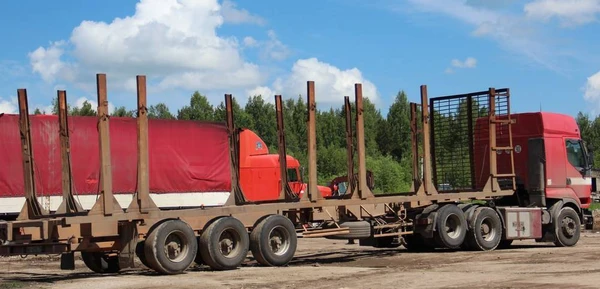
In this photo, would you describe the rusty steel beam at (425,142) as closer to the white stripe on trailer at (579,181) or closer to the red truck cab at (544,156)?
the red truck cab at (544,156)

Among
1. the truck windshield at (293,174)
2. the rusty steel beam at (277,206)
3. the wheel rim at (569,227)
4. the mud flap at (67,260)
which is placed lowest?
the wheel rim at (569,227)

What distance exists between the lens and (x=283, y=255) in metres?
17.4

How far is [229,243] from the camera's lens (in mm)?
16750

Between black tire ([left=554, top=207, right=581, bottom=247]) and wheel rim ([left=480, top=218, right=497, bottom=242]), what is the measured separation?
196cm

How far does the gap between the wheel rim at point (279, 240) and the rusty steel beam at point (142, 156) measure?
2659mm

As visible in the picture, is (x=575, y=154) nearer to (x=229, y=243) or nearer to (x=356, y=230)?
(x=356, y=230)

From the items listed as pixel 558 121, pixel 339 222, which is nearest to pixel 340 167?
pixel 558 121

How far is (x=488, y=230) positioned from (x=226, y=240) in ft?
25.4

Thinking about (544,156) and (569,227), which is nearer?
(544,156)

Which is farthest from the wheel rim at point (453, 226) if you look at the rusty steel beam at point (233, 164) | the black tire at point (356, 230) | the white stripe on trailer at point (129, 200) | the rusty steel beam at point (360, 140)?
the white stripe on trailer at point (129, 200)

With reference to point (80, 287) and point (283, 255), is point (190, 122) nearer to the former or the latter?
point (283, 255)

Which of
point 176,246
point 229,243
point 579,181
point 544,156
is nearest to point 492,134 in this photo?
point 544,156

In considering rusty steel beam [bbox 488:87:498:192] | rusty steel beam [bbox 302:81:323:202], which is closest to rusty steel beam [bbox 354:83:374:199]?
rusty steel beam [bbox 302:81:323:202]

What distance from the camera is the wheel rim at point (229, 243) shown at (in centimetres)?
1662
